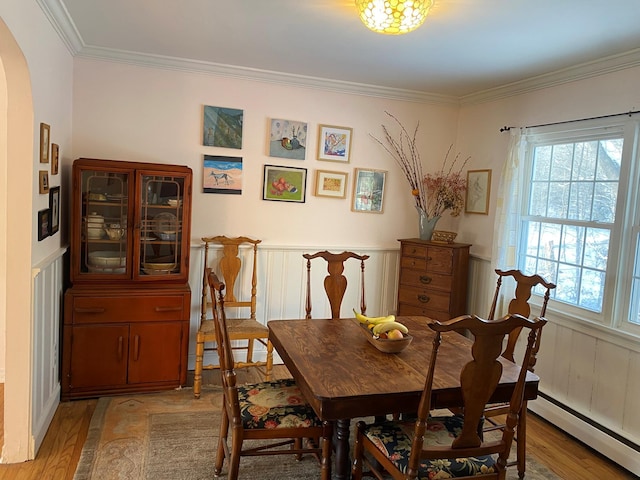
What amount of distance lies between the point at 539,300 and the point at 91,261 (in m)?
3.16

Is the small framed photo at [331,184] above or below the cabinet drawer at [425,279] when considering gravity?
above

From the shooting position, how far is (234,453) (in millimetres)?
2086

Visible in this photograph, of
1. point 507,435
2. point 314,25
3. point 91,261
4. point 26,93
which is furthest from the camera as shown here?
point 91,261

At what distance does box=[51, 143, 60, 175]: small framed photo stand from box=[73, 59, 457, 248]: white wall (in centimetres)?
56

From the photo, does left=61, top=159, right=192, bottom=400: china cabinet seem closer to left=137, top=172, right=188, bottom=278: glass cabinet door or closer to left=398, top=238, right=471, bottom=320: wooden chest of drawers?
left=137, top=172, right=188, bottom=278: glass cabinet door

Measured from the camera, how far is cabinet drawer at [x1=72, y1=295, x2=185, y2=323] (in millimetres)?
3184

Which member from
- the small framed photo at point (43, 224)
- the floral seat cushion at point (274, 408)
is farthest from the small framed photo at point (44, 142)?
the floral seat cushion at point (274, 408)

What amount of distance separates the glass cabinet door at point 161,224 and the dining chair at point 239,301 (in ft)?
0.99

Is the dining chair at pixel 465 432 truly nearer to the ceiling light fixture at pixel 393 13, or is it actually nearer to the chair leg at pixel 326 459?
the chair leg at pixel 326 459

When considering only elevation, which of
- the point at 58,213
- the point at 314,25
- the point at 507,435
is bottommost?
the point at 507,435

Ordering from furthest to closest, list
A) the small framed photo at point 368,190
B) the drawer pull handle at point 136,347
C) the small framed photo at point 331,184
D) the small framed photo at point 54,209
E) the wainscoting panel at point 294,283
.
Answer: the small framed photo at point 368,190 < the small framed photo at point 331,184 < the wainscoting panel at point 294,283 < the drawer pull handle at point 136,347 < the small framed photo at point 54,209

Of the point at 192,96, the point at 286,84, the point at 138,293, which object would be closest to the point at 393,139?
the point at 286,84

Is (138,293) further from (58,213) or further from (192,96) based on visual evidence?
(192,96)

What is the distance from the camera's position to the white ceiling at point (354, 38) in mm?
2441
